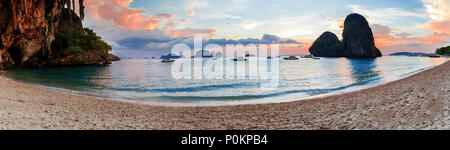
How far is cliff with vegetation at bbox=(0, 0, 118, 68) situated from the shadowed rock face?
18254 cm

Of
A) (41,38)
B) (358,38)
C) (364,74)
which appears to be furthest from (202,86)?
(358,38)

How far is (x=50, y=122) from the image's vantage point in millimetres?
7469

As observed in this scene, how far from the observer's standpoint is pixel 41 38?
53.6 m

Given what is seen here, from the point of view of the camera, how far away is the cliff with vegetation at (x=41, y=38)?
126 ft

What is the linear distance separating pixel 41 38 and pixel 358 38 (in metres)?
203

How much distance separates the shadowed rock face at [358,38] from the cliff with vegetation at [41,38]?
7187 inches

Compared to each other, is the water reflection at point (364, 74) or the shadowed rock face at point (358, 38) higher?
the shadowed rock face at point (358, 38)

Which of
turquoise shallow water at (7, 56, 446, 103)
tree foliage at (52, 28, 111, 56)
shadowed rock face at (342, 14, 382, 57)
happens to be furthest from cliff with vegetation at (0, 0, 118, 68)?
shadowed rock face at (342, 14, 382, 57)

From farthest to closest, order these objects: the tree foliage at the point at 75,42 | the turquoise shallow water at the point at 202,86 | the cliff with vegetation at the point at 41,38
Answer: the tree foliage at the point at 75,42 → the cliff with vegetation at the point at 41,38 → the turquoise shallow water at the point at 202,86

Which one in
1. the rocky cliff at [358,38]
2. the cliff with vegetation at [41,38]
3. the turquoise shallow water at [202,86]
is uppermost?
the rocky cliff at [358,38]

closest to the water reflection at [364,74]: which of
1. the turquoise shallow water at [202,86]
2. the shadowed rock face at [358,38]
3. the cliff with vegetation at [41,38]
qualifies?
the turquoise shallow water at [202,86]

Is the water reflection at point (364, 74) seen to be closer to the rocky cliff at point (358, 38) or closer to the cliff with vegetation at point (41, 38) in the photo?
the cliff with vegetation at point (41, 38)

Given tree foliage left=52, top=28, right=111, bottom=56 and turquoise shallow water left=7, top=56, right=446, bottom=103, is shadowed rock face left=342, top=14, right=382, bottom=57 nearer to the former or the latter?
turquoise shallow water left=7, top=56, right=446, bottom=103
